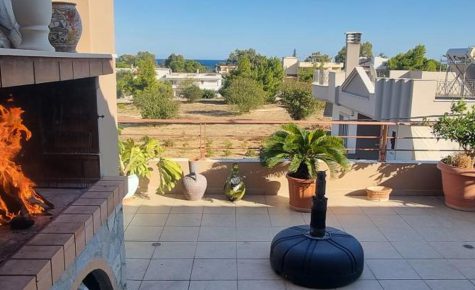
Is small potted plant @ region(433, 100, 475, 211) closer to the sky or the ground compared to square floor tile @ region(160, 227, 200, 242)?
closer to the sky

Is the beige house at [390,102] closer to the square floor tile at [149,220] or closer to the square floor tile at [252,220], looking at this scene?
the square floor tile at [252,220]

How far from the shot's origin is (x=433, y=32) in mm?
36719

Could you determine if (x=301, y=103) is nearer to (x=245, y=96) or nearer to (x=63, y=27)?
(x=245, y=96)

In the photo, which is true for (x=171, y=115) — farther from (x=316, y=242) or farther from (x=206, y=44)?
(x=206, y=44)

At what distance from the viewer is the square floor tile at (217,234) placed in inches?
162

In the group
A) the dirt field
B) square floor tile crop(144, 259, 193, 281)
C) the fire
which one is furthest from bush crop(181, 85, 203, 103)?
the fire

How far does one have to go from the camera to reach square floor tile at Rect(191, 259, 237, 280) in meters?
3.37

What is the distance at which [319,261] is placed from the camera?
3168mm

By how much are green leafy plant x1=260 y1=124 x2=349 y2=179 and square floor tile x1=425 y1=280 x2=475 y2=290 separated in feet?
Answer: 5.92

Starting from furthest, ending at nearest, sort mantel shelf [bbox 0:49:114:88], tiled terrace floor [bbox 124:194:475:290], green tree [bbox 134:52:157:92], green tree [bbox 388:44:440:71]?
green tree [bbox 134:52:157:92]
green tree [bbox 388:44:440:71]
tiled terrace floor [bbox 124:194:475:290]
mantel shelf [bbox 0:49:114:88]

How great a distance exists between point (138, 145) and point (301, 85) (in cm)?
2466

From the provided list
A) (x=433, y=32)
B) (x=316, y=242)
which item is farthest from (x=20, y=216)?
(x=433, y=32)

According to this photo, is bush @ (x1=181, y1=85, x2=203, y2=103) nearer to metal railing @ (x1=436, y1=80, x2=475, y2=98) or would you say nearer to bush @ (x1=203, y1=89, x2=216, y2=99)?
bush @ (x1=203, y1=89, x2=216, y2=99)

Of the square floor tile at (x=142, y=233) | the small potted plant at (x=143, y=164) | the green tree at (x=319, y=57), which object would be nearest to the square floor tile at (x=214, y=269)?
the square floor tile at (x=142, y=233)
